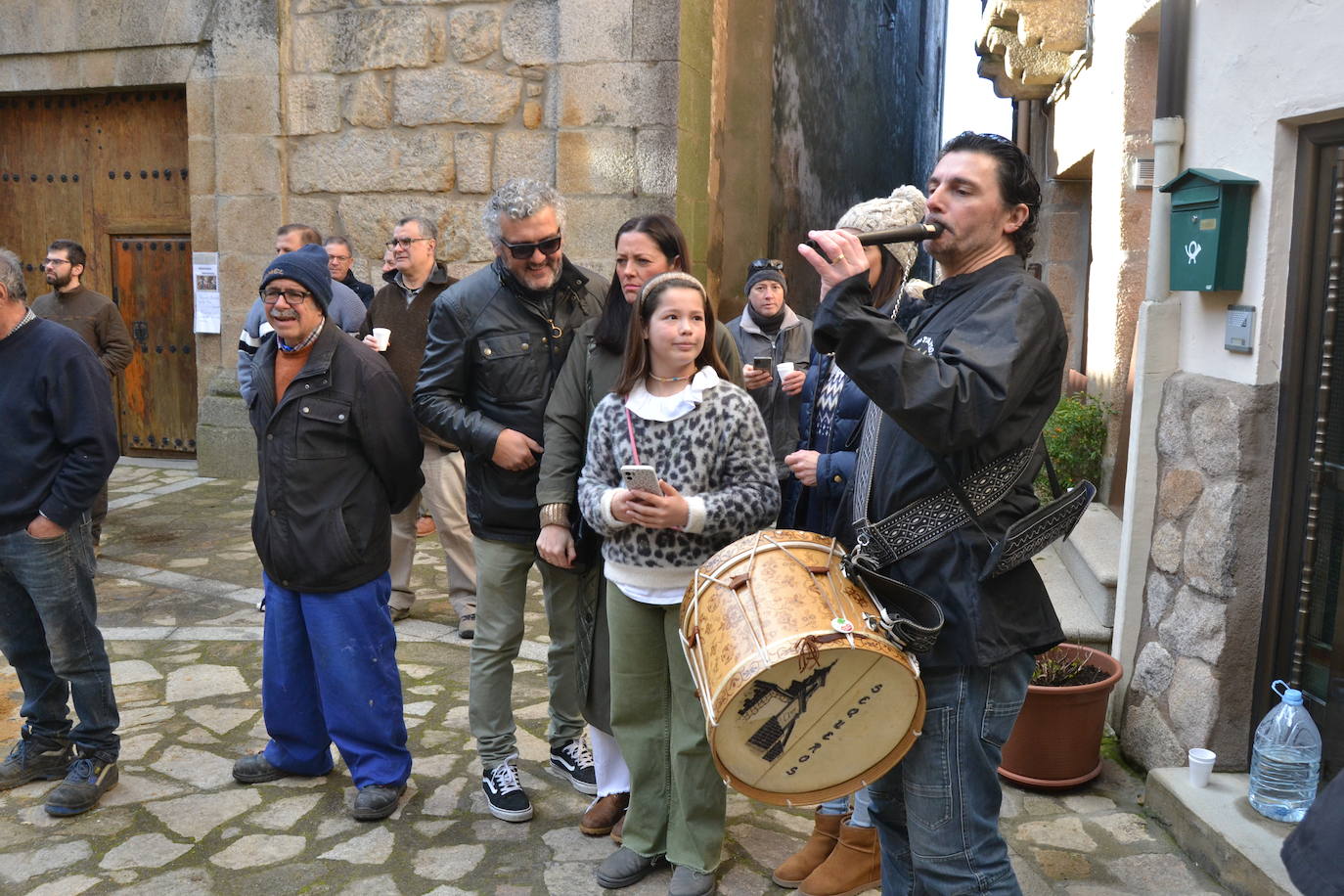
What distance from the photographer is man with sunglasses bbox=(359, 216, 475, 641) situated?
571 cm

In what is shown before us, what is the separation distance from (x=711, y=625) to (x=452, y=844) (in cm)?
162

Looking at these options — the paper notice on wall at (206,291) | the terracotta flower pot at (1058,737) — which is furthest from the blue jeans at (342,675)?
the paper notice on wall at (206,291)

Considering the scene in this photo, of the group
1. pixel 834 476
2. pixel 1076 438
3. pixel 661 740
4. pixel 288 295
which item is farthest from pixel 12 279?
pixel 1076 438

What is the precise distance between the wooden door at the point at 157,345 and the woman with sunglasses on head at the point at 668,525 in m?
7.85

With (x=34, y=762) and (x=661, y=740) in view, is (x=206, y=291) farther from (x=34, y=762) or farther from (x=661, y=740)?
(x=661, y=740)

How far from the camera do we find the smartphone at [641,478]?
2.96 metres

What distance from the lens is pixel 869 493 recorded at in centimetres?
241

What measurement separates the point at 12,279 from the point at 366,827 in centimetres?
210

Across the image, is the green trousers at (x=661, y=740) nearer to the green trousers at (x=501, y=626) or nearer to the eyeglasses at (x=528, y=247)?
the green trousers at (x=501, y=626)

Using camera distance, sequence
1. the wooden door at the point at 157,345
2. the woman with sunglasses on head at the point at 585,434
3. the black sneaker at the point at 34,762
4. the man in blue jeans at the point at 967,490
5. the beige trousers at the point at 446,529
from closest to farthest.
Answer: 1. the man in blue jeans at the point at 967,490
2. the woman with sunglasses on head at the point at 585,434
3. the black sneaker at the point at 34,762
4. the beige trousers at the point at 446,529
5. the wooden door at the point at 157,345

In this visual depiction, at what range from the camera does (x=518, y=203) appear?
365 cm

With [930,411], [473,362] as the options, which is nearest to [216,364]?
[473,362]

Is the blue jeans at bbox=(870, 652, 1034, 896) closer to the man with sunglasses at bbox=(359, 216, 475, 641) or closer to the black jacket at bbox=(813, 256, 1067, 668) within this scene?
the black jacket at bbox=(813, 256, 1067, 668)

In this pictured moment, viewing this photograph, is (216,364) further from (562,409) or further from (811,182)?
(562,409)
